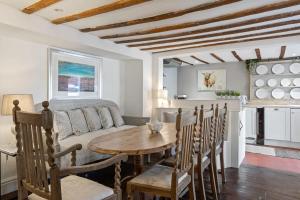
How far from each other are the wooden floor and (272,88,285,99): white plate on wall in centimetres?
261

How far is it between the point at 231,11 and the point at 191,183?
6.75 feet

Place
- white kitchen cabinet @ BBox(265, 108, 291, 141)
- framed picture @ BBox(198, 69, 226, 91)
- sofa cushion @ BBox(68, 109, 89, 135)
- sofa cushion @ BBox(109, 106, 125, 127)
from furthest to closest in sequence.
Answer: framed picture @ BBox(198, 69, 226, 91), white kitchen cabinet @ BBox(265, 108, 291, 141), sofa cushion @ BBox(109, 106, 125, 127), sofa cushion @ BBox(68, 109, 89, 135)

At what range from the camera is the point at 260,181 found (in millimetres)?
3229

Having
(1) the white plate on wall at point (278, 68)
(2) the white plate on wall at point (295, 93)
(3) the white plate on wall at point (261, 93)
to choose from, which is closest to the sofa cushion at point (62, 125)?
(3) the white plate on wall at point (261, 93)

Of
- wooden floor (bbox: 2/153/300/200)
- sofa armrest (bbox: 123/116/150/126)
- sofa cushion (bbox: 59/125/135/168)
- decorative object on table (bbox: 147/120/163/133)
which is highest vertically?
decorative object on table (bbox: 147/120/163/133)

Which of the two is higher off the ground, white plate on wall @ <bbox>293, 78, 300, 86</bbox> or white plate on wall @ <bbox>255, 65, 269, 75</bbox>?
white plate on wall @ <bbox>255, 65, 269, 75</bbox>

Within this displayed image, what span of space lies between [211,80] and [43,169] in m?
6.60

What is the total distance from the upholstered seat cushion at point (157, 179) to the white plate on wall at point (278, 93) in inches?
217

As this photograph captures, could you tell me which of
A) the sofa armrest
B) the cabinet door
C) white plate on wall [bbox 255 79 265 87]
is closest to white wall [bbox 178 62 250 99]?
white plate on wall [bbox 255 79 265 87]

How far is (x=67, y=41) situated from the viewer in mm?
3383

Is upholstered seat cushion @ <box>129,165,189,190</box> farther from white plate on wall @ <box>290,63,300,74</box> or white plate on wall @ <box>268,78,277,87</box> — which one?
white plate on wall @ <box>290,63,300,74</box>

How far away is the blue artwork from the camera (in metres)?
3.83

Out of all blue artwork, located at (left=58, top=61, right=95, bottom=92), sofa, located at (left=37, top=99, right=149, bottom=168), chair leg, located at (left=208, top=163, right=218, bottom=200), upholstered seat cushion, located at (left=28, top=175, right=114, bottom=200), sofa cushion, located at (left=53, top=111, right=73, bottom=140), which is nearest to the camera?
upholstered seat cushion, located at (left=28, top=175, right=114, bottom=200)

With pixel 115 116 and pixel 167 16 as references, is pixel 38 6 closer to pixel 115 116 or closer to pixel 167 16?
pixel 167 16
